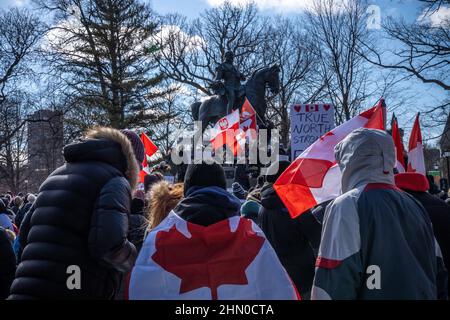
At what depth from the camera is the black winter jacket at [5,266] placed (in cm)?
356

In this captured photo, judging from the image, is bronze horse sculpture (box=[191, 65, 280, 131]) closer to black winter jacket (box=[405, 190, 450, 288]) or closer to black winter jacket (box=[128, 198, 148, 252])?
black winter jacket (box=[128, 198, 148, 252])

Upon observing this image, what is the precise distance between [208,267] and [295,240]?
1.78 metres

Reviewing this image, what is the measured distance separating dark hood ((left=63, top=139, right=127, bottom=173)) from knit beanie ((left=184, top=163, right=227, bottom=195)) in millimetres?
605

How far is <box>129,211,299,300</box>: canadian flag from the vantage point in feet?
6.98

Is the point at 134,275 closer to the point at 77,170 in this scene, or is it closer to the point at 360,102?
the point at 77,170

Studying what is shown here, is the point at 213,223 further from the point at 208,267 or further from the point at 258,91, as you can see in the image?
the point at 258,91

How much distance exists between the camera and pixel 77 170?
109 inches

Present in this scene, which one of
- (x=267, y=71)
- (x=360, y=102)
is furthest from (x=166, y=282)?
(x=360, y=102)

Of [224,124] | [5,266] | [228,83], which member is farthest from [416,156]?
[228,83]

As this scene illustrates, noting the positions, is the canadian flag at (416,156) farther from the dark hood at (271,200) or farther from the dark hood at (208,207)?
the dark hood at (208,207)

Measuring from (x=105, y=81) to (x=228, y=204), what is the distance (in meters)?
27.9

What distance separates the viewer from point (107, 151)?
2.90 metres

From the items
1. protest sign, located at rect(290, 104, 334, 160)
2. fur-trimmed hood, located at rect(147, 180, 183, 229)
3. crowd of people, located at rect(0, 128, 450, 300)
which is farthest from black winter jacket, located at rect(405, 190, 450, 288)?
protest sign, located at rect(290, 104, 334, 160)

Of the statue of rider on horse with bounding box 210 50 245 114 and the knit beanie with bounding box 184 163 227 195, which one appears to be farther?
the statue of rider on horse with bounding box 210 50 245 114
